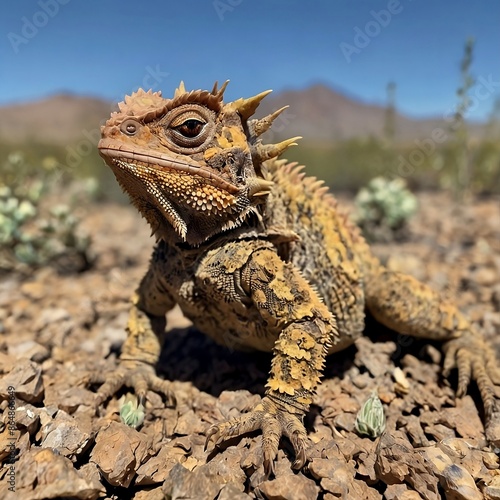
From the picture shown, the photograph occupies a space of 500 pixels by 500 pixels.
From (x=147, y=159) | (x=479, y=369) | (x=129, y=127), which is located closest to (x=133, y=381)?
(x=147, y=159)

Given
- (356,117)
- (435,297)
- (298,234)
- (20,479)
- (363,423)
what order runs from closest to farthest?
(20,479) < (363,423) < (298,234) < (435,297) < (356,117)

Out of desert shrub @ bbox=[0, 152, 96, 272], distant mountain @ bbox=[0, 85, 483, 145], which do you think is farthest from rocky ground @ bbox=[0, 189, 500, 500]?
distant mountain @ bbox=[0, 85, 483, 145]

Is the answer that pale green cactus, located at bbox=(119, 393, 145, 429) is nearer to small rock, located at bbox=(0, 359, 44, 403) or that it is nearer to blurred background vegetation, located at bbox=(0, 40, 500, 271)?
small rock, located at bbox=(0, 359, 44, 403)

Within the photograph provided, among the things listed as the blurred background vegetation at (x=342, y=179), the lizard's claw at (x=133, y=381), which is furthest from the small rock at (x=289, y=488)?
the blurred background vegetation at (x=342, y=179)

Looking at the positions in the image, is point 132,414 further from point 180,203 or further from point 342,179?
point 342,179

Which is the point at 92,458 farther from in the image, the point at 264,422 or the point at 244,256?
the point at 244,256

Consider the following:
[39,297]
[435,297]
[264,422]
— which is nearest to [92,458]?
[264,422]
